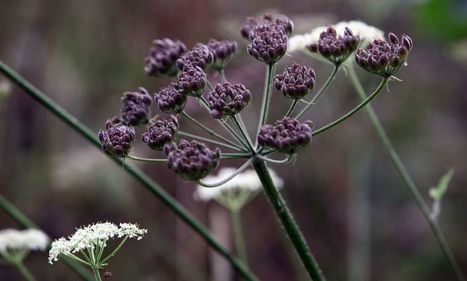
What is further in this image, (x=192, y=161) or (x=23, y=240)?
(x=23, y=240)

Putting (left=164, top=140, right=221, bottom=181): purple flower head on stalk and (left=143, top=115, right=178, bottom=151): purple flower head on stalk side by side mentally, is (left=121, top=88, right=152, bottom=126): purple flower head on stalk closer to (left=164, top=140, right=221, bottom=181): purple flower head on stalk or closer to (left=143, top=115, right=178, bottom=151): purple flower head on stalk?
(left=143, top=115, right=178, bottom=151): purple flower head on stalk

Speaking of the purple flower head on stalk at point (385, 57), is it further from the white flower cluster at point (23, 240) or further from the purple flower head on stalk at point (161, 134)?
the white flower cluster at point (23, 240)

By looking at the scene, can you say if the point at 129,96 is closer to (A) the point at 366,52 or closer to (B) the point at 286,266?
(A) the point at 366,52

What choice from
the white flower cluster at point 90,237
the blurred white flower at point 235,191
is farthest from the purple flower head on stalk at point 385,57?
the blurred white flower at point 235,191

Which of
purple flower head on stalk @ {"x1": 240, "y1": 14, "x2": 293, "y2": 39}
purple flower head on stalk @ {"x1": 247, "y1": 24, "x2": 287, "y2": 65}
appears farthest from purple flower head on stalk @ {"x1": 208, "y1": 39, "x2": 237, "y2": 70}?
purple flower head on stalk @ {"x1": 247, "y1": 24, "x2": 287, "y2": 65}

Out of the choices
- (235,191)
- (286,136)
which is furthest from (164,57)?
(235,191)

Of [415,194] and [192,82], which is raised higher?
[192,82]

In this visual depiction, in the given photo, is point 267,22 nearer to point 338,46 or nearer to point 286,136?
point 338,46
